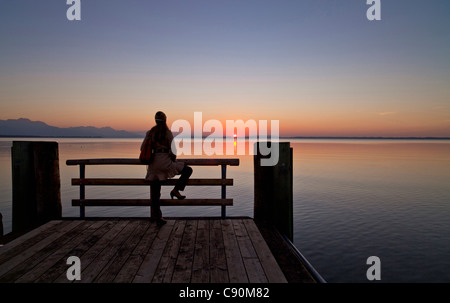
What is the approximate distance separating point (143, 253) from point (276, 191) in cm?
288

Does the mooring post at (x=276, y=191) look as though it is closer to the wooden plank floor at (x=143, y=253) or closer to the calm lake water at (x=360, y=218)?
the wooden plank floor at (x=143, y=253)

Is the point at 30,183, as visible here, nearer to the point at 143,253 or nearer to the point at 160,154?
the point at 160,154

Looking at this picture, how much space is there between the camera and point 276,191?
617 cm

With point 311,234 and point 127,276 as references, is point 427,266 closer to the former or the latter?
point 311,234

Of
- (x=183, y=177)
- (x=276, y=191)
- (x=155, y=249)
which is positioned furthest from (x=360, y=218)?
(x=155, y=249)

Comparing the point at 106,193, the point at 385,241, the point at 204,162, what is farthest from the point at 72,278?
the point at 106,193

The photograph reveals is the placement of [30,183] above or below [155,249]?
above

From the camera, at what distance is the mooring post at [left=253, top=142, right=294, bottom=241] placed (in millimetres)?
6043

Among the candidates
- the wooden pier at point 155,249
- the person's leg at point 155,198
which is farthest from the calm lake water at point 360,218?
the person's leg at point 155,198

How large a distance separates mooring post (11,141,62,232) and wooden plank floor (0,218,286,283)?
0.54m

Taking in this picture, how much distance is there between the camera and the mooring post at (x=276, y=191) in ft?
19.8

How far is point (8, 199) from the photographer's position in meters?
19.8
